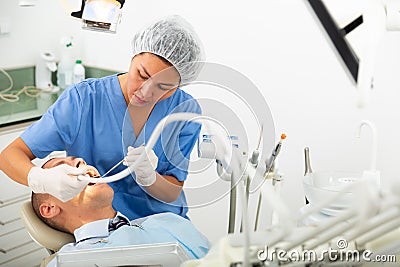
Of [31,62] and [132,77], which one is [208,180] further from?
[31,62]

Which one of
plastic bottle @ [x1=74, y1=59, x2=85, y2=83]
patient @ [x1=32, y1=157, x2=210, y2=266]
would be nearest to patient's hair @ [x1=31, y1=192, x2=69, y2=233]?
patient @ [x1=32, y1=157, x2=210, y2=266]

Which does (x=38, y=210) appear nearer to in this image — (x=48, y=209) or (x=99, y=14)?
(x=48, y=209)

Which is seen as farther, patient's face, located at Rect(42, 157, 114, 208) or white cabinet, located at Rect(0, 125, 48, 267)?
white cabinet, located at Rect(0, 125, 48, 267)

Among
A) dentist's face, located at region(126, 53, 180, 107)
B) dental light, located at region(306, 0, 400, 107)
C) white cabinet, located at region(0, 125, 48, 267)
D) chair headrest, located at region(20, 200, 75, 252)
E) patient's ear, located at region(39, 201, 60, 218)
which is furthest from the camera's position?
white cabinet, located at region(0, 125, 48, 267)

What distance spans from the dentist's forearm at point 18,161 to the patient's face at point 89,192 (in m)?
0.07

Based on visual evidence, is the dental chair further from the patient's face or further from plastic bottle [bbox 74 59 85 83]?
plastic bottle [bbox 74 59 85 83]

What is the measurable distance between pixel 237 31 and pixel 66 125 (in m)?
0.93

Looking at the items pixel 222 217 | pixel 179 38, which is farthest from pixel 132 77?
pixel 222 217

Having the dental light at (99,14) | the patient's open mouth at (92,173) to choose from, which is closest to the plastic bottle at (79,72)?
the dental light at (99,14)

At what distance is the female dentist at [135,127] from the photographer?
186 cm

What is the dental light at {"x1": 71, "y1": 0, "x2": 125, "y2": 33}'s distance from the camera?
6.82ft

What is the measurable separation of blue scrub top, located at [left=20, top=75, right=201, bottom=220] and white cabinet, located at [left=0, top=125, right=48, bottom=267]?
0.54m

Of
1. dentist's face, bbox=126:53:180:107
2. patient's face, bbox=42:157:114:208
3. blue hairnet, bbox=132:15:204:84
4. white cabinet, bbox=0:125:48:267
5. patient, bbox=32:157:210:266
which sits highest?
blue hairnet, bbox=132:15:204:84

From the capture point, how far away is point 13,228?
7.82ft
